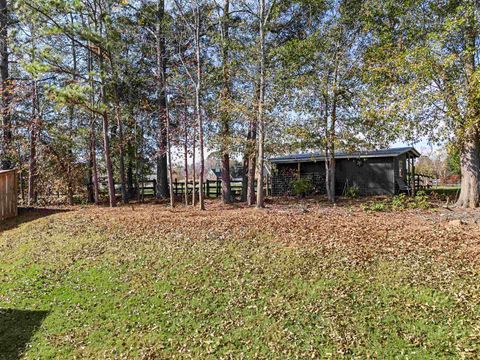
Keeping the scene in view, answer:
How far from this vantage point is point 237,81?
11.6 meters

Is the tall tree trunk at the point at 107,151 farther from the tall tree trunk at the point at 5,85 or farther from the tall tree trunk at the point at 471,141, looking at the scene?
the tall tree trunk at the point at 471,141

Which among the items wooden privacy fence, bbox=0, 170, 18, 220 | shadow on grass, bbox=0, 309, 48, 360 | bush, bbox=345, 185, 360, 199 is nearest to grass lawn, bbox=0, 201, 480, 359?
shadow on grass, bbox=0, 309, 48, 360

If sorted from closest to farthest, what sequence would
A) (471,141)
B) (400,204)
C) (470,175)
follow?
(471,141) < (470,175) < (400,204)

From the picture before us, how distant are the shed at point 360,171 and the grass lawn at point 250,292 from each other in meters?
8.99

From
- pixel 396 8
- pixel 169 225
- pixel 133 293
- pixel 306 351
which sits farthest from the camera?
pixel 396 8

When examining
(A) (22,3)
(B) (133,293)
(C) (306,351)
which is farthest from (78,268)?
(A) (22,3)

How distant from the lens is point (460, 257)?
569cm

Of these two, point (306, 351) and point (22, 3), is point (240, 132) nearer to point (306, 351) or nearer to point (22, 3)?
point (22, 3)

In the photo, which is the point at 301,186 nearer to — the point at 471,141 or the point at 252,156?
the point at 252,156

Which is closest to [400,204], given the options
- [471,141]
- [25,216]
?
[471,141]

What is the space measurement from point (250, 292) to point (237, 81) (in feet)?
27.1

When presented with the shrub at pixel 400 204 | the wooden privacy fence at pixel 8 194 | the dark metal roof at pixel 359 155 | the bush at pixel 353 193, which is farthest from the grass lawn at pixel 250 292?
the dark metal roof at pixel 359 155

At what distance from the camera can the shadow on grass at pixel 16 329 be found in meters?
4.46

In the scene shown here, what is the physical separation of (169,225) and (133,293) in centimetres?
309
